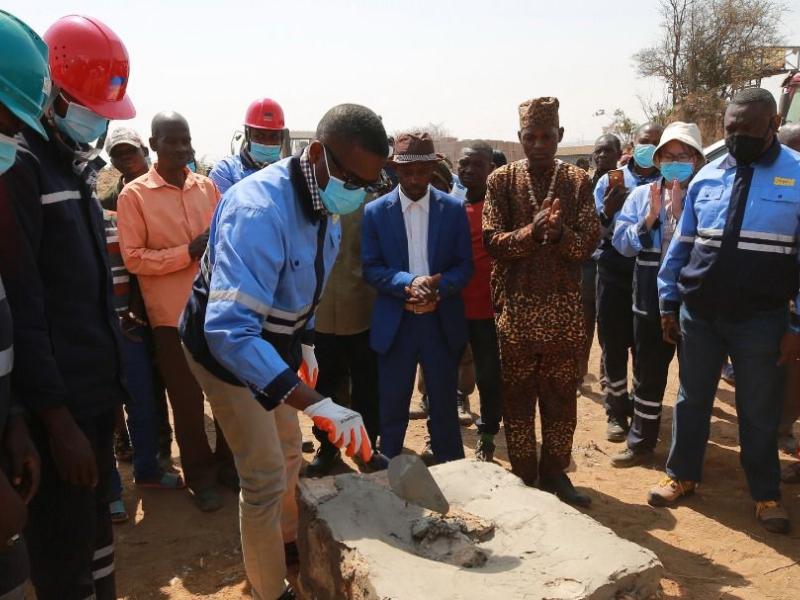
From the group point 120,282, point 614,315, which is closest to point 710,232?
point 614,315

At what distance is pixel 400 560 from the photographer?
7.54ft

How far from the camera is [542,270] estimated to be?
3.55 meters

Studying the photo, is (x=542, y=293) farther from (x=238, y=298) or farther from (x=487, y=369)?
(x=238, y=298)

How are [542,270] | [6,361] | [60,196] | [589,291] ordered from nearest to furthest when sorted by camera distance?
1. [6,361]
2. [60,196]
3. [542,270]
4. [589,291]

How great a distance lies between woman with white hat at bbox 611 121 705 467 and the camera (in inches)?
158

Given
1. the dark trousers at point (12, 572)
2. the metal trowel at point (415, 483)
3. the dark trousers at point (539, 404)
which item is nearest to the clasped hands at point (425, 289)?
the dark trousers at point (539, 404)

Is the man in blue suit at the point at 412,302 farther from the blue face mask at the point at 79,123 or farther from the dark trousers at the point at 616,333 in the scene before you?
the blue face mask at the point at 79,123

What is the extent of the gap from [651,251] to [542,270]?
1.04 m

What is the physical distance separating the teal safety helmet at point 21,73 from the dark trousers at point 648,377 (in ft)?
11.8

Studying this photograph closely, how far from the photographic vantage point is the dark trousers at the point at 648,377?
4211 mm

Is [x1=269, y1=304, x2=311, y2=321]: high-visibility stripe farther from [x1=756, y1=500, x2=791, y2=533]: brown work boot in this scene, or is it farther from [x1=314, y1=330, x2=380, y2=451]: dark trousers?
[x1=756, y1=500, x2=791, y2=533]: brown work boot

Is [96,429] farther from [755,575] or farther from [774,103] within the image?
[774,103]

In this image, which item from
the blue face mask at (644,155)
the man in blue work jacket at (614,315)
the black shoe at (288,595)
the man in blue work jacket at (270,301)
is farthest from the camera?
the blue face mask at (644,155)

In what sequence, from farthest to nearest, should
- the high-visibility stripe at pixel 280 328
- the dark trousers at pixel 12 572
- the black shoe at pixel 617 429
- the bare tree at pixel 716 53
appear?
the bare tree at pixel 716 53 < the black shoe at pixel 617 429 < the high-visibility stripe at pixel 280 328 < the dark trousers at pixel 12 572
